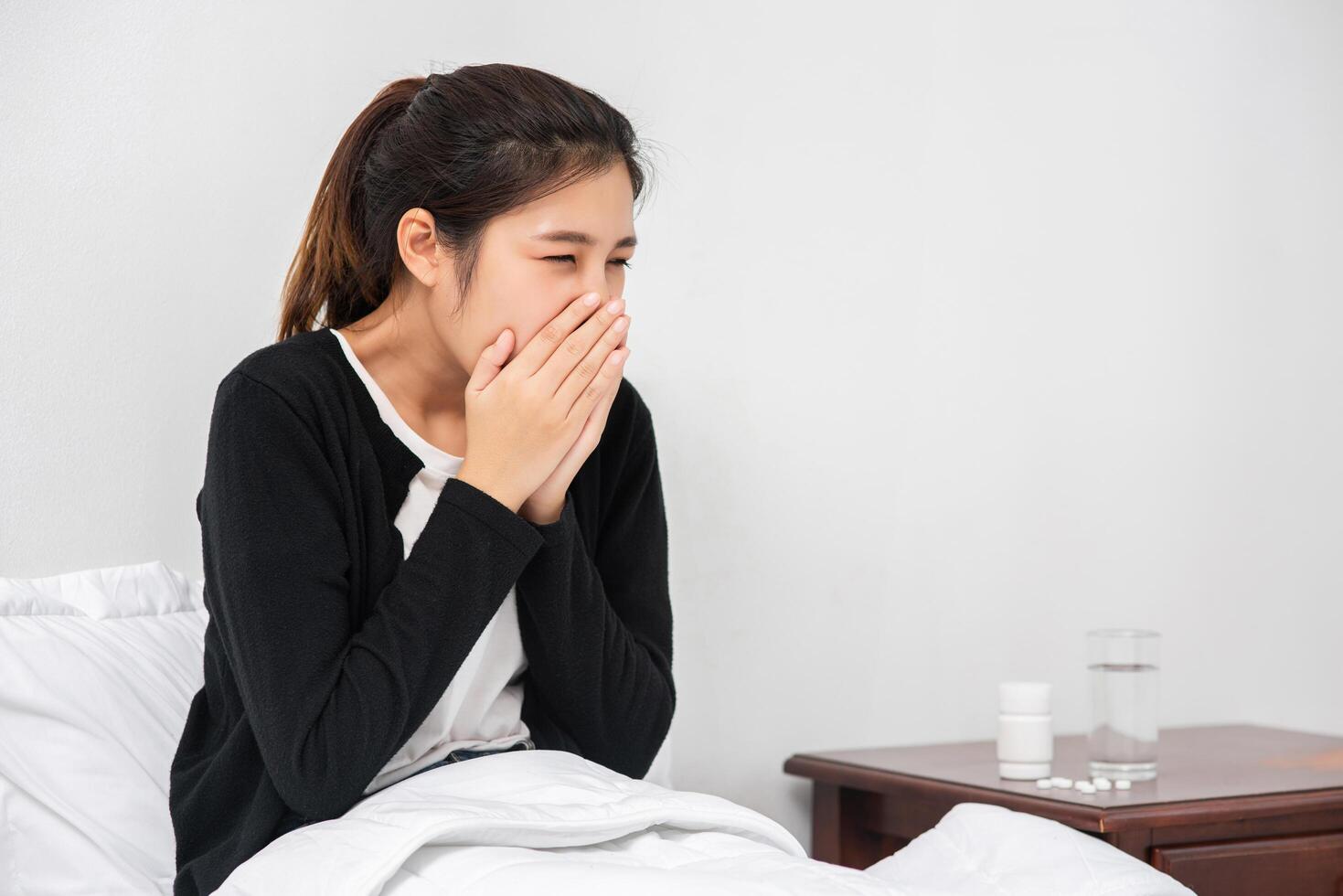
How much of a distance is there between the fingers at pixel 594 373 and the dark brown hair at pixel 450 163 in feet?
0.37

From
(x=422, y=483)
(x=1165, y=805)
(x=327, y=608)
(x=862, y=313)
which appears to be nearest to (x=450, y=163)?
(x=422, y=483)

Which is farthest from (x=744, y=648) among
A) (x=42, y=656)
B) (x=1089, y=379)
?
(x=42, y=656)

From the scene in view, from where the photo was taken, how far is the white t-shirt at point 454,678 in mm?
1021

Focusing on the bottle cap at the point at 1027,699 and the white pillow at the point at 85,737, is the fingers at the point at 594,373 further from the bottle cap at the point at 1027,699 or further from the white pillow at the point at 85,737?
the bottle cap at the point at 1027,699

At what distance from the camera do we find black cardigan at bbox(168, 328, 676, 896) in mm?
905

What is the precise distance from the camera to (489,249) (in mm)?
1012

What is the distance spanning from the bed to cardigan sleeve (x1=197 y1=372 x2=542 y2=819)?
6cm

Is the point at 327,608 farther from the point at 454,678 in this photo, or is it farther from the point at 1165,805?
the point at 1165,805

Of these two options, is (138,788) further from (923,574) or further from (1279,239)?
(1279,239)

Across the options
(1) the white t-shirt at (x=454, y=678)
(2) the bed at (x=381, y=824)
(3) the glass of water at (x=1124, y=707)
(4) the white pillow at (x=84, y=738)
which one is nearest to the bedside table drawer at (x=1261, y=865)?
(3) the glass of water at (x=1124, y=707)

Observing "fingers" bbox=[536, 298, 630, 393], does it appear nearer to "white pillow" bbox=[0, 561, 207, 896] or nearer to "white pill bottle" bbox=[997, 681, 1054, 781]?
"white pillow" bbox=[0, 561, 207, 896]

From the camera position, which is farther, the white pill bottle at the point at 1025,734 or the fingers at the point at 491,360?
the white pill bottle at the point at 1025,734

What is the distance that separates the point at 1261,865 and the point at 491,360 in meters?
0.92

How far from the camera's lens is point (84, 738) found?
100 centimetres
